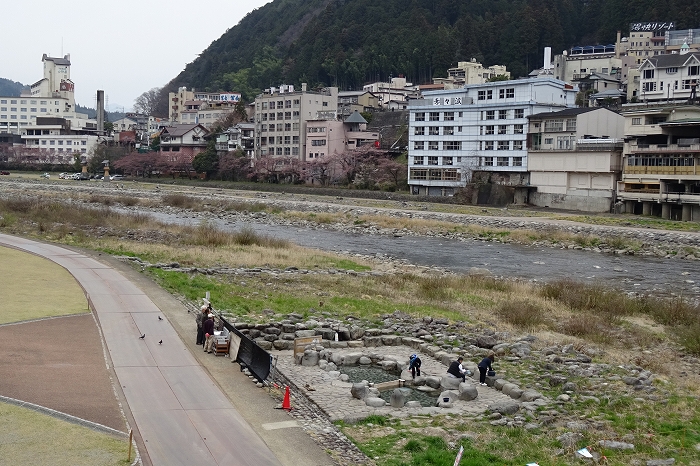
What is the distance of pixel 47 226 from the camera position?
135ft

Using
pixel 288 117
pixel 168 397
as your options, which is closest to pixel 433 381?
pixel 168 397

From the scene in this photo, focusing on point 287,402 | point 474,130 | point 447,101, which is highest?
point 447,101

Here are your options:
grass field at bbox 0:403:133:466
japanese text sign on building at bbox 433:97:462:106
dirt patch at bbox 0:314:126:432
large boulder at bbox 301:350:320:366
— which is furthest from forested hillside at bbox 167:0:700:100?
grass field at bbox 0:403:133:466

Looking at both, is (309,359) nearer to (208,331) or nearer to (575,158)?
(208,331)

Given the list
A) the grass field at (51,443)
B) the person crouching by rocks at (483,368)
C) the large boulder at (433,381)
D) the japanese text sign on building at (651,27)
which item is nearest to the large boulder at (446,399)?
the large boulder at (433,381)

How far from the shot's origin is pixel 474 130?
66.1m

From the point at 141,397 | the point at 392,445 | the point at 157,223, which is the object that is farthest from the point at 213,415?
the point at 157,223

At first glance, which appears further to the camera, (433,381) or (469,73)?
(469,73)

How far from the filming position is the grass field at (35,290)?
1936cm

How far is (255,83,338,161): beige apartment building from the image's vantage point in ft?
278

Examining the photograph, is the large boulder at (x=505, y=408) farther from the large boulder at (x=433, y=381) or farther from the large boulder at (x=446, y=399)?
the large boulder at (x=433, y=381)

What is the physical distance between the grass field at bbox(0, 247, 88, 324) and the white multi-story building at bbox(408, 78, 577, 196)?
145 feet

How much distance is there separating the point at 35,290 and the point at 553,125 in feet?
155

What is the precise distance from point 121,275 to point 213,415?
15.0 meters
